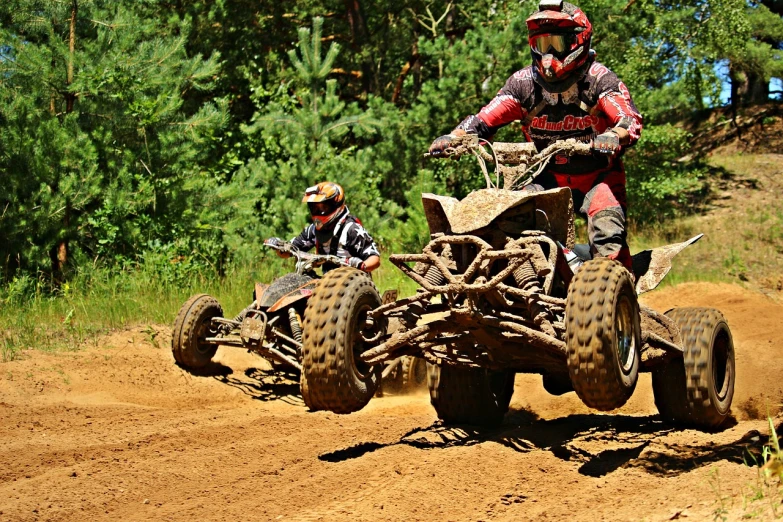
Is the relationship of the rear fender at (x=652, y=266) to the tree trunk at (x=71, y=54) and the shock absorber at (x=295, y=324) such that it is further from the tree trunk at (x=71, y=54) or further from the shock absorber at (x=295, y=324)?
the tree trunk at (x=71, y=54)

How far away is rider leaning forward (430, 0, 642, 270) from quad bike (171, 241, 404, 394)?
3.10 meters

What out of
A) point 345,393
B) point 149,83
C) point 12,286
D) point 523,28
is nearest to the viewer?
point 345,393

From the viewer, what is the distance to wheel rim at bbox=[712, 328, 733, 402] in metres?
7.24

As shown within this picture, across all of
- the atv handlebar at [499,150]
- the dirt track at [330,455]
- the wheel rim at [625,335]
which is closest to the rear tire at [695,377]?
the dirt track at [330,455]

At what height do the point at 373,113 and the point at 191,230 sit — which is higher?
the point at 373,113

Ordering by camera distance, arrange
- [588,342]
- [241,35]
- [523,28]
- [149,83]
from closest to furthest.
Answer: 1. [588,342]
2. [149,83]
3. [523,28]
4. [241,35]

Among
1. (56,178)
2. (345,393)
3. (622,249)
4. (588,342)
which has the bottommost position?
(345,393)

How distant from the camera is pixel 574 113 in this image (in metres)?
7.33

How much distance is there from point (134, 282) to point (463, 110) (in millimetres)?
7537

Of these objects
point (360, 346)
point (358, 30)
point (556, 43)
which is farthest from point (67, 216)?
point (358, 30)

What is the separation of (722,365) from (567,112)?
2.34 meters

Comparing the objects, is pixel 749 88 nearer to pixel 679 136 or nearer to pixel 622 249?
pixel 679 136

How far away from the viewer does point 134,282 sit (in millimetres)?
13891

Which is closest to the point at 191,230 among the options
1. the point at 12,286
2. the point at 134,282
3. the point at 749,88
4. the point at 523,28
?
the point at 134,282
